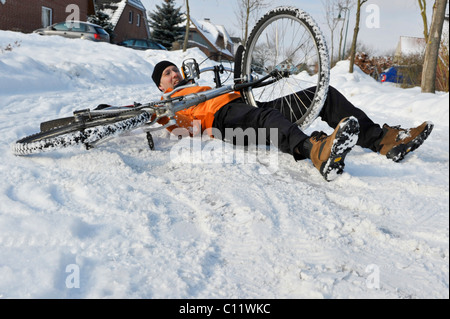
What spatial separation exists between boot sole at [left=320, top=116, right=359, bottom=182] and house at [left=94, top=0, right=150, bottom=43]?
25741 mm

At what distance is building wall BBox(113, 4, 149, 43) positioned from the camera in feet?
86.0

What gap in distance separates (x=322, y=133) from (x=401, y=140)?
744 mm

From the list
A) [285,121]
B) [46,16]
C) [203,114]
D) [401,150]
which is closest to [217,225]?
[285,121]

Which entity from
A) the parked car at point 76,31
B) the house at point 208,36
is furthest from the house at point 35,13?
the house at point 208,36

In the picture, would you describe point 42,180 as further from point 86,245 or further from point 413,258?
point 413,258

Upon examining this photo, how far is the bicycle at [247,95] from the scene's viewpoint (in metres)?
2.28

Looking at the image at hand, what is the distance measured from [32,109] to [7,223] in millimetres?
2850

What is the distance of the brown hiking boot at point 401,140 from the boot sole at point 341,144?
0.67 m

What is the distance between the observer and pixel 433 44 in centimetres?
654

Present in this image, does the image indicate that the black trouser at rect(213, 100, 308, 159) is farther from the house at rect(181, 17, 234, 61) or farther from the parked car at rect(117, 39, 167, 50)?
the house at rect(181, 17, 234, 61)

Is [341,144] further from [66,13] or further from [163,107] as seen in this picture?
[66,13]

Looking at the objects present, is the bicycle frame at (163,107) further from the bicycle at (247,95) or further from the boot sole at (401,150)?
the boot sole at (401,150)

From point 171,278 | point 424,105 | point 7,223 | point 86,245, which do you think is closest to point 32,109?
point 7,223
